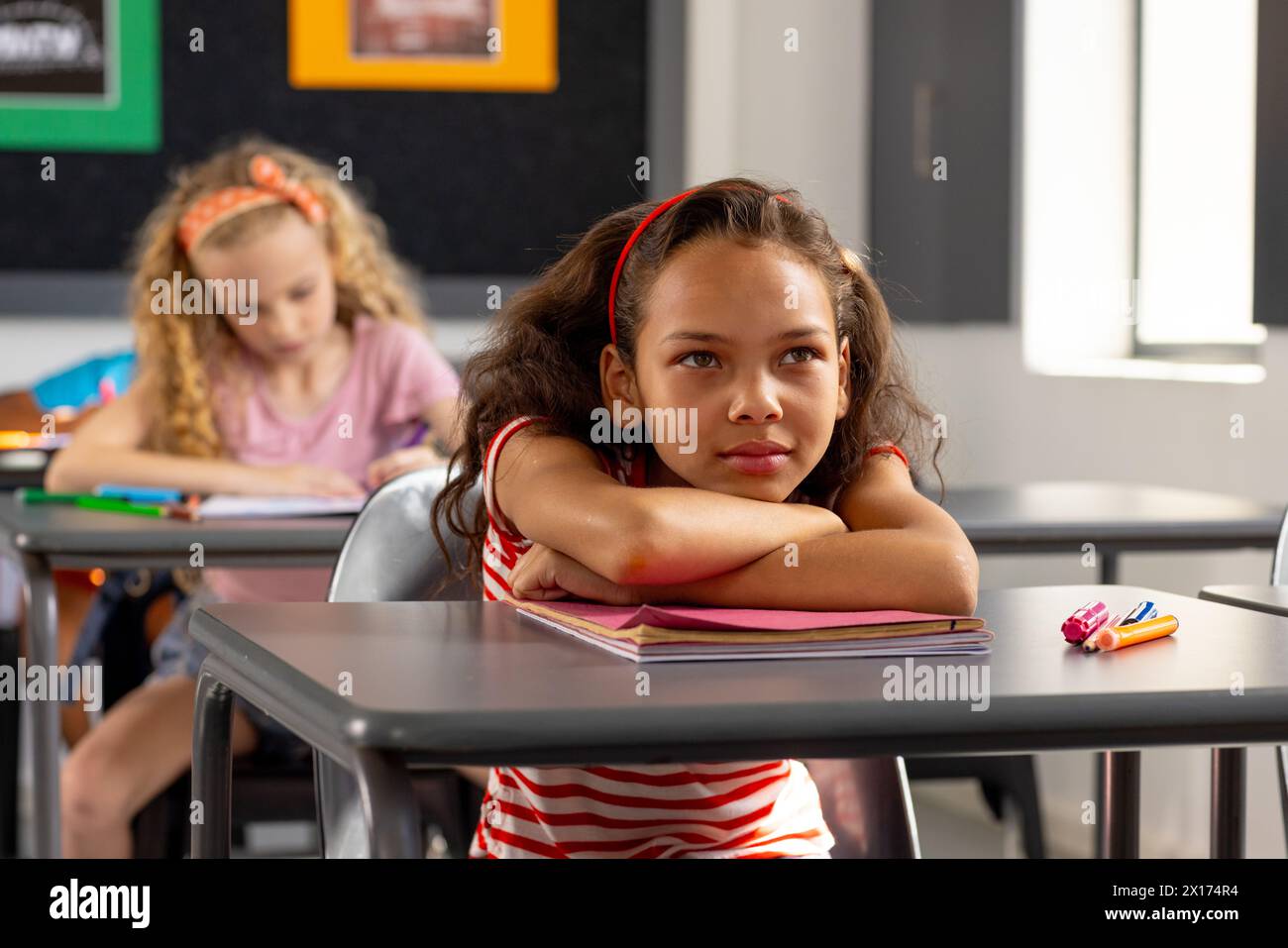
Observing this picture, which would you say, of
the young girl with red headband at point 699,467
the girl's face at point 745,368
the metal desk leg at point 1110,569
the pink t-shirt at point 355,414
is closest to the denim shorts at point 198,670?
the pink t-shirt at point 355,414

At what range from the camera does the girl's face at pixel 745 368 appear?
49.5 inches

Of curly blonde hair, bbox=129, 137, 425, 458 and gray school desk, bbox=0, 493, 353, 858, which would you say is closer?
gray school desk, bbox=0, 493, 353, 858

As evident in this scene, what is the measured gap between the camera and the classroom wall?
3018 millimetres

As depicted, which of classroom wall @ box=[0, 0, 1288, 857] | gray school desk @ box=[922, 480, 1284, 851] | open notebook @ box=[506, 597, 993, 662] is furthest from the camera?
classroom wall @ box=[0, 0, 1288, 857]

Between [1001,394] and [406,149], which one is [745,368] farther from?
[406,149]

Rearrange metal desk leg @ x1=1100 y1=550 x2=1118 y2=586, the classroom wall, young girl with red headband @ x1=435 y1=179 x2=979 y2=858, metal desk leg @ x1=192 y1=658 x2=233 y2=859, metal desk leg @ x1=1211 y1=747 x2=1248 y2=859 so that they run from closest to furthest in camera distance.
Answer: young girl with red headband @ x1=435 y1=179 x2=979 y2=858 → metal desk leg @ x1=192 y1=658 x2=233 y2=859 → metal desk leg @ x1=1211 y1=747 x2=1248 y2=859 → metal desk leg @ x1=1100 y1=550 x2=1118 y2=586 → the classroom wall

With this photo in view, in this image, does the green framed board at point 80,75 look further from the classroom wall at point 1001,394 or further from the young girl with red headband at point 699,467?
the young girl with red headband at point 699,467

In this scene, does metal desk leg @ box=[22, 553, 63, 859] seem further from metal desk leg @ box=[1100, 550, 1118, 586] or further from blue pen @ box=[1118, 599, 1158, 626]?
metal desk leg @ box=[1100, 550, 1118, 586]

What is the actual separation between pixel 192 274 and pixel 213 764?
1591 mm

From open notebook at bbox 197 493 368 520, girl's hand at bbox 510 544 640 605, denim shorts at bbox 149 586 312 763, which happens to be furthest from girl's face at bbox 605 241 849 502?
open notebook at bbox 197 493 368 520

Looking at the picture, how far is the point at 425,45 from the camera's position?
4.36 meters

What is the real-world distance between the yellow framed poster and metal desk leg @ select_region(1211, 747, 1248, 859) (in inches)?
125

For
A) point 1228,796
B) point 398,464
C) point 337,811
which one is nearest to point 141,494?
point 398,464
